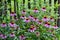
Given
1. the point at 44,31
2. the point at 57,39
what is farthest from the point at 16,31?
the point at 57,39

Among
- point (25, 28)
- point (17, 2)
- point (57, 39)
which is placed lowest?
point (57, 39)

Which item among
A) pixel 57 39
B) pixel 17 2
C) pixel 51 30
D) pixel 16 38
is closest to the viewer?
pixel 16 38

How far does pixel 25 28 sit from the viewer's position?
3566 millimetres

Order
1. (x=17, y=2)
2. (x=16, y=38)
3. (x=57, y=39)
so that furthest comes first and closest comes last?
(x=17, y=2) → (x=57, y=39) → (x=16, y=38)

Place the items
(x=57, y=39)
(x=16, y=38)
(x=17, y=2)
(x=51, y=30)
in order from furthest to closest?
(x=17, y=2)
(x=57, y=39)
(x=51, y=30)
(x=16, y=38)

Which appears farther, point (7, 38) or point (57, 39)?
point (57, 39)

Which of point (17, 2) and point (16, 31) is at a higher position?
point (17, 2)

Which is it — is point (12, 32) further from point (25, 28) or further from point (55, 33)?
point (55, 33)

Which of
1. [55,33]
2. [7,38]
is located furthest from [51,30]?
[7,38]

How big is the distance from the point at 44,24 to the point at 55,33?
0.29 m

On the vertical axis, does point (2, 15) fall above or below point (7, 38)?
above

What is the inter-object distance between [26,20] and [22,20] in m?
0.16

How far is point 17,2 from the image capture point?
4285 mm

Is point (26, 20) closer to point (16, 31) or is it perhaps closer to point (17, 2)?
point (16, 31)
